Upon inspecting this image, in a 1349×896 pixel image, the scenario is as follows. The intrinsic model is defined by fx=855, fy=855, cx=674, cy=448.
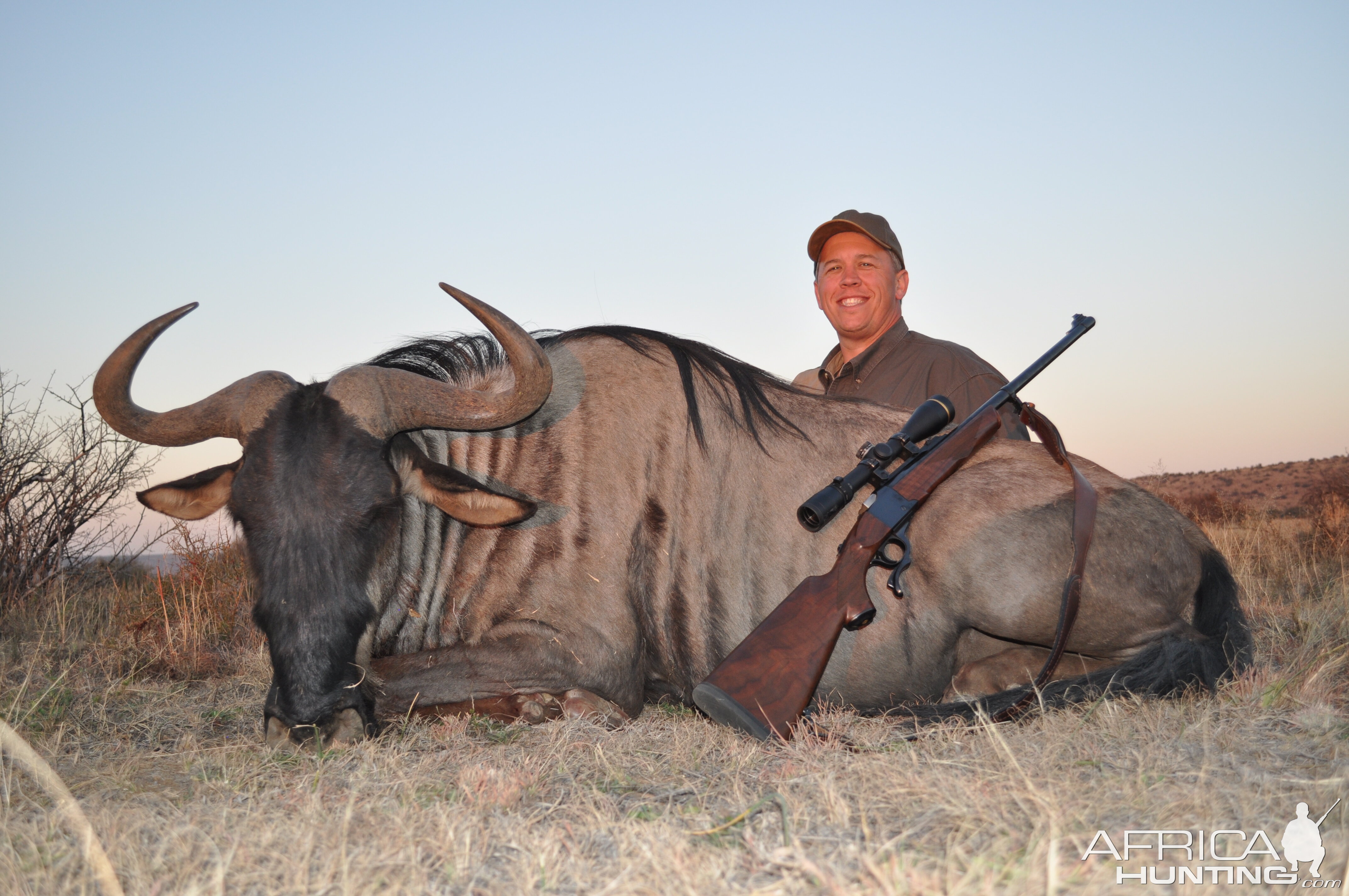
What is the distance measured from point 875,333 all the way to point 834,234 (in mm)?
852

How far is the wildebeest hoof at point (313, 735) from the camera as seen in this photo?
3.23 m

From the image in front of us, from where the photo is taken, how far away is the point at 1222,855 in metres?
2.00

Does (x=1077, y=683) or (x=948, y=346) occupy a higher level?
(x=948, y=346)

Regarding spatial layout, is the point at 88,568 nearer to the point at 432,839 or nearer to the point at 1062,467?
the point at 432,839

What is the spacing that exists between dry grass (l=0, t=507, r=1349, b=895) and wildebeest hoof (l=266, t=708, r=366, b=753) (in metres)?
0.06

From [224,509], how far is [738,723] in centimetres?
267

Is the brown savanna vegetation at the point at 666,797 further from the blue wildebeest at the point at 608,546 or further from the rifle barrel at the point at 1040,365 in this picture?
the rifle barrel at the point at 1040,365

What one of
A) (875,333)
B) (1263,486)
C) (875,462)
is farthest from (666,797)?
(1263,486)

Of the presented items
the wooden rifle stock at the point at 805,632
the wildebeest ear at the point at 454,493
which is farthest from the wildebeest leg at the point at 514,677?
the wooden rifle stock at the point at 805,632

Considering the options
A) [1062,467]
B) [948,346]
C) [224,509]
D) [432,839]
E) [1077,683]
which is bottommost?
[1077,683]

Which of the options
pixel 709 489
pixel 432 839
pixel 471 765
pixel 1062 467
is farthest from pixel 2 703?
pixel 1062 467

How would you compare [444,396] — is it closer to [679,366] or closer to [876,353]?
[679,366]

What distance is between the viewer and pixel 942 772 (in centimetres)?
261

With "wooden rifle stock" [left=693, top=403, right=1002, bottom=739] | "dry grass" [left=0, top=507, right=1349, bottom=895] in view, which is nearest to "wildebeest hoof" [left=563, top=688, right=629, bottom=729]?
"dry grass" [left=0, top=507, right=1349, bottom=895]
